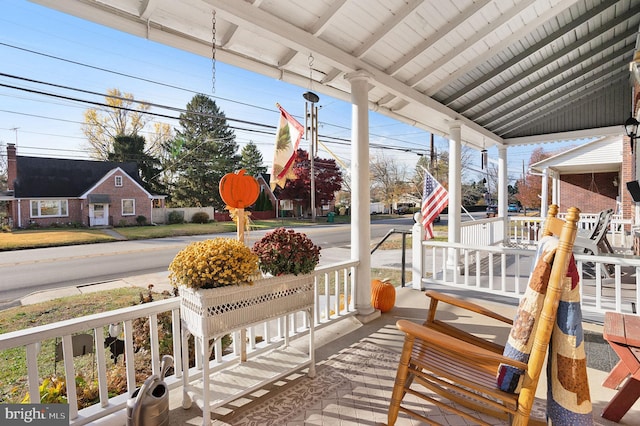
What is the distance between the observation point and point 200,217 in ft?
11.0

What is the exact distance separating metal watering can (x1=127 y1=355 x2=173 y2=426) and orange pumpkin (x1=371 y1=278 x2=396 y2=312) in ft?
7.66

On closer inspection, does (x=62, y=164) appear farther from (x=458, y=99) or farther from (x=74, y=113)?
(x=458, y=99)

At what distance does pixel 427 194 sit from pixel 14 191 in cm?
474

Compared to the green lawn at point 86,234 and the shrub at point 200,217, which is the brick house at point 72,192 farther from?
the shrub at point 200,217

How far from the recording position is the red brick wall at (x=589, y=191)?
33.3 feet

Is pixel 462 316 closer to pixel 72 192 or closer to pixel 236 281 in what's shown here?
pixel 236 281

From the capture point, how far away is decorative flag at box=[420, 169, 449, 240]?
16.0 ft

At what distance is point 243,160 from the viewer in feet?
17.4

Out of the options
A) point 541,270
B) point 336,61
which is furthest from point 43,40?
point 541,270

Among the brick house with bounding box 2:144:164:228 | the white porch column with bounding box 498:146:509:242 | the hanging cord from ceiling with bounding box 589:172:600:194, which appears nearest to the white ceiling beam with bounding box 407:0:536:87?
the brick house with bounding box 2:144:164:228

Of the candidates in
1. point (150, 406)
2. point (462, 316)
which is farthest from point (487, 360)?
point (462, 316)

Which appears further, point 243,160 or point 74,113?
point 243,160

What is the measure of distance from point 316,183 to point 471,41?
343 cm

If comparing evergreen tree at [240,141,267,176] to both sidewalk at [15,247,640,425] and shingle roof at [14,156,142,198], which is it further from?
shingle roof at [14,156,142,198]
